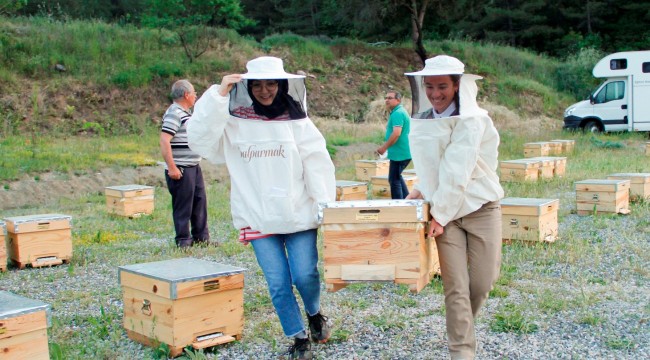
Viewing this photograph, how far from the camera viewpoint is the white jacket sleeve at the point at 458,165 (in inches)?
153

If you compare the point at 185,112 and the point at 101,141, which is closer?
the point at 185,112

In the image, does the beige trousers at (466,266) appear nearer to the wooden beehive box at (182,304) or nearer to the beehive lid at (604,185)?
the wooden beehive box at (182,304)

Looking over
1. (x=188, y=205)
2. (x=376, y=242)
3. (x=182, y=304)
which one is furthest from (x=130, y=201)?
(x=376, y=242)

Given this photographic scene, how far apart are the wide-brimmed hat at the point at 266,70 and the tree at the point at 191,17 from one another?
18.6 metres

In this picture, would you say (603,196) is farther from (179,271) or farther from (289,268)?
(179,271)

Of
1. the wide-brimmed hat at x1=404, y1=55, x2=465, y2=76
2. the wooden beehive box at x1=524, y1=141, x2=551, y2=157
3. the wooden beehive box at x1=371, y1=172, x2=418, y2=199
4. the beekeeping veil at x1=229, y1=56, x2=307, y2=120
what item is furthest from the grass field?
the wooden beehive box at x1=524, y1=141, x2=551, y2=157

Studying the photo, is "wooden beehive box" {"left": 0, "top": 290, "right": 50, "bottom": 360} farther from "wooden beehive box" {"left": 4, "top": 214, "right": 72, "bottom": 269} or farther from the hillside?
the hillside

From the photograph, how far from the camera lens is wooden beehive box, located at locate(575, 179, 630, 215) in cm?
955

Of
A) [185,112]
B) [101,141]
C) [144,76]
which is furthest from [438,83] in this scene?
[144,76]

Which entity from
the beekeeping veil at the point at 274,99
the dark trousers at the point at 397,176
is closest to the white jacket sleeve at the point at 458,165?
the beekeeping veil at the point at 274,99

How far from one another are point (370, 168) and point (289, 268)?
9426 mm

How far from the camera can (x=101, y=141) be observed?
16.8 meters

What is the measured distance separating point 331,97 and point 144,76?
6.67m

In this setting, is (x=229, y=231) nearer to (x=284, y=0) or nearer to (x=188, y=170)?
(x=188, y=170)
